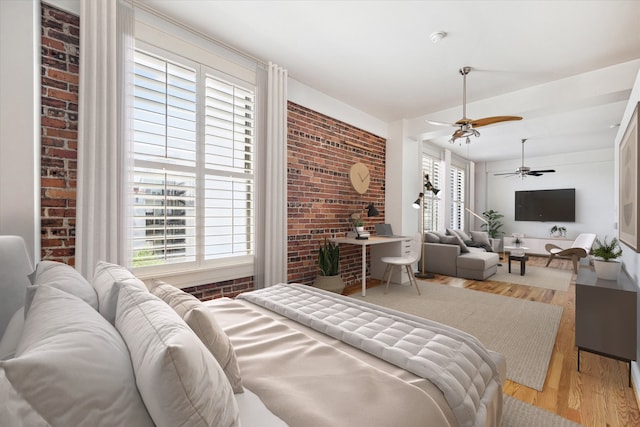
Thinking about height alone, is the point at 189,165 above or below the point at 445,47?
below

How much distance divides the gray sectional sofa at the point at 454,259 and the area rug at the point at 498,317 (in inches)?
34.3

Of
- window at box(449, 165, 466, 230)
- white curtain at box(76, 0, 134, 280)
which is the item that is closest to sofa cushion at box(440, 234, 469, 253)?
window at box(449, 165, 466, 230)

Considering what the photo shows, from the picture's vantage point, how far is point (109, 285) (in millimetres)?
1133

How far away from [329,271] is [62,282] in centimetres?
281

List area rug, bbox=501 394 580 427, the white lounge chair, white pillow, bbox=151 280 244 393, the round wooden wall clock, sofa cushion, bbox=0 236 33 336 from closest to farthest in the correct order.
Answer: white pillow, bbox=151 280 244 393 < sofa cushion, bbox=0 236 33 336 < area rug, bbox=501 394 580 427 < the round wooden wall clock < the white lounge chair

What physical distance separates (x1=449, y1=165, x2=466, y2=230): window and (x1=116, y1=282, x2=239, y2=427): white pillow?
7.22m

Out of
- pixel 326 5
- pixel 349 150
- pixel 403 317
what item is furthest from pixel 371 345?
pixel 349 150

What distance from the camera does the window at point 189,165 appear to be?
7.57 ft

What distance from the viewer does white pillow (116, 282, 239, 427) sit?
1.87 feet

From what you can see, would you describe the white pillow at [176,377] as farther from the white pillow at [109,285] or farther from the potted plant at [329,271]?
the potted plant at [329,271]

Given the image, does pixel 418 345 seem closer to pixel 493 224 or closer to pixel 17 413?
pixel 17 413

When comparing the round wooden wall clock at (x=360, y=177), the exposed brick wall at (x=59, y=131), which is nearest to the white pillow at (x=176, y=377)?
the exposed brick wall at (x=59, y=131)

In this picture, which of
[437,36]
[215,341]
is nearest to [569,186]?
[437,36]

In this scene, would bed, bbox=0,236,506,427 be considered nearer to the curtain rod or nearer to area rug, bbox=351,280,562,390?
area rug, bbox=351,280,562,390
